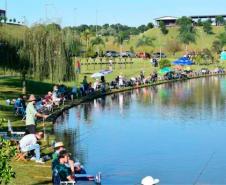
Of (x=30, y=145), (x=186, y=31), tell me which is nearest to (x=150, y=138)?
(x=30, y=145)

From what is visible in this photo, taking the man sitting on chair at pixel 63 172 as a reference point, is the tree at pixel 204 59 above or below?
above

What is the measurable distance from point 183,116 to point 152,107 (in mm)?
5362

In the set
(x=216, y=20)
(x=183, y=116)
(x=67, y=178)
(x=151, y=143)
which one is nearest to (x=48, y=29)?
(x=183, y=116)

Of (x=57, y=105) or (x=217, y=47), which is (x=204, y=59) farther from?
Result: (x=57, y=105)

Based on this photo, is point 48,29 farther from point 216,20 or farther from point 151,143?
point 216,20

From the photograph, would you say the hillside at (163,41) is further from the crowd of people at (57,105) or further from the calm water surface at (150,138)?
the calm water surface at (150,138)

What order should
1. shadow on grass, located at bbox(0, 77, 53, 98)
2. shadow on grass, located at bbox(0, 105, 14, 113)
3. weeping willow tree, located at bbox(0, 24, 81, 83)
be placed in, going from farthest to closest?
shadow on grass, located at bbox(0, 77, 53, 98)
weeping willow tree, located at bbox(0, 24, 81, 83)
shadow on grass, located at bbox(0, 105, 14, 113)

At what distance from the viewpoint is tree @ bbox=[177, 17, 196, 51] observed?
151m

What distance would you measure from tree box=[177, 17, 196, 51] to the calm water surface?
10861cm

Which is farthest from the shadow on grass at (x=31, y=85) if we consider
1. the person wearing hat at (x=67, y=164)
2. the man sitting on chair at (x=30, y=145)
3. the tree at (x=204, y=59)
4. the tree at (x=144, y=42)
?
the tree at (x=144, y=42)

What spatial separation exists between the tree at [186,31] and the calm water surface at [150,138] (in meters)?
109

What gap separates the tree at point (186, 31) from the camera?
151m

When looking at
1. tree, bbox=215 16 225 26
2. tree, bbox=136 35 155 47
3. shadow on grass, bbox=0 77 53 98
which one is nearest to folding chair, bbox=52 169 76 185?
shadow on grass, bbox=0 77 53 98

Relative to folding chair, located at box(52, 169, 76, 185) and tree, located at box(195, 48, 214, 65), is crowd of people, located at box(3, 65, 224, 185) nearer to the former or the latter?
folding chair, located at box(52, 169, 76, 185)
